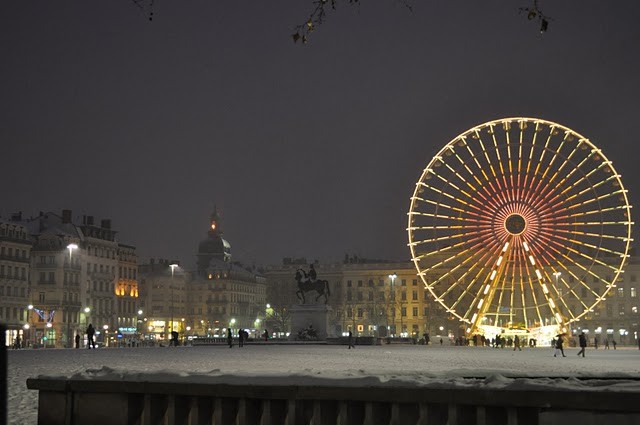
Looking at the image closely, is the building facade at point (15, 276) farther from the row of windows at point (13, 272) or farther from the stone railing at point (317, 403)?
the stone railing at point (317, 403)

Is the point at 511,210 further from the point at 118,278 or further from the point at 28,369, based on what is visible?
the point at 118,278

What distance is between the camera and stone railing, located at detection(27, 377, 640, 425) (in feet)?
39.6

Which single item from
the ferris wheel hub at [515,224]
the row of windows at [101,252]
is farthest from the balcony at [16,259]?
the ferris wheel hub at [515,224]

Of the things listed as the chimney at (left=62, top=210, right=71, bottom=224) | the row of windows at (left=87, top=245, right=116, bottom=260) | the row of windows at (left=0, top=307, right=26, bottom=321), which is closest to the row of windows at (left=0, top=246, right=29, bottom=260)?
the row of windows at (left=0, top=307, right=26, bottom=321)

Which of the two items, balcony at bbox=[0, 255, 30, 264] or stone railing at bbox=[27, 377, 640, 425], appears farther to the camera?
balcony at bbox=[0, 255, 30, 264]

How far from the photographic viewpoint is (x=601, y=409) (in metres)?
11.8

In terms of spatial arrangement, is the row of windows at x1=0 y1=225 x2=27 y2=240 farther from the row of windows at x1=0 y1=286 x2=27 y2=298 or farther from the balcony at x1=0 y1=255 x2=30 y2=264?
the row of windows at x1=0 y1=286 x2=27 y2=298

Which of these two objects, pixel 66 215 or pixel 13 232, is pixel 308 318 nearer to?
pixel 13 232

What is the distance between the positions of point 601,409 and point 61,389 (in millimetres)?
7753

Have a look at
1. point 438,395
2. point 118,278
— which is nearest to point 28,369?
point 438,395

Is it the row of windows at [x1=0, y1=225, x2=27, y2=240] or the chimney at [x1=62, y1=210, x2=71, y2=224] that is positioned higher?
the chimney at [x1=62, y1=210, x2=71, y2=224]

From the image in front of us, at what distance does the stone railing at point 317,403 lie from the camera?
12062 millimetres

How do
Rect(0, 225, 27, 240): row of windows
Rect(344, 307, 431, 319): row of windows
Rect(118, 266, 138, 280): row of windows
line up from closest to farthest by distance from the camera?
Rect(0, 225, 27, 240): row of windows → Rect(118, 266, 138, 280): row of windows → Rect(344, 307, 431, 319): row of windows

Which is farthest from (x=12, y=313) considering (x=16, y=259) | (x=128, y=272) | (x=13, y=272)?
(x=128, y=272)
